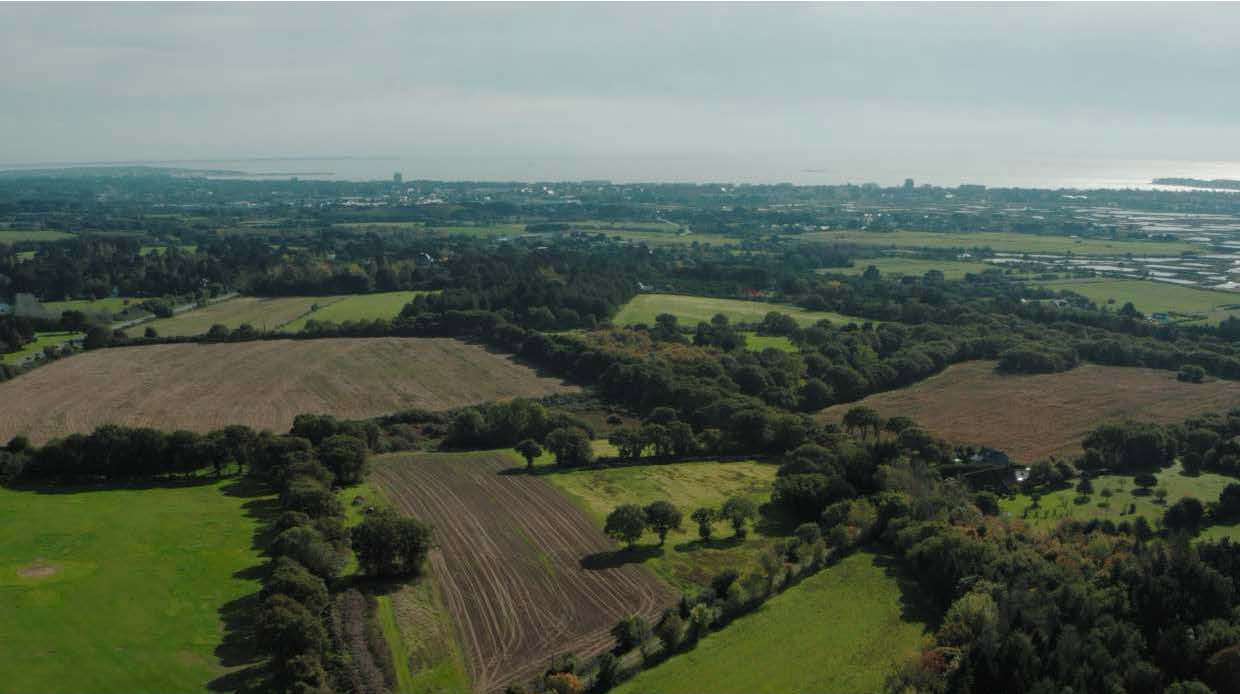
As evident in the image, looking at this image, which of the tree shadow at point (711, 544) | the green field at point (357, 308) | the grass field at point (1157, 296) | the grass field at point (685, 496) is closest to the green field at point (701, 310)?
the green field at point (357, 308)

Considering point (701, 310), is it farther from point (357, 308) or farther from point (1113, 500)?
point (1113, 500)

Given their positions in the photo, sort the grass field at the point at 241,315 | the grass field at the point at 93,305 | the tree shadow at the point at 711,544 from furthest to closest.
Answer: the grass field at the point at 93,305 < the grass field at the point at 241,315 < the tree shadow at the point at 711,544

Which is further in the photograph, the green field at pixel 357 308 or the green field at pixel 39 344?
the green field at pixel 357 308

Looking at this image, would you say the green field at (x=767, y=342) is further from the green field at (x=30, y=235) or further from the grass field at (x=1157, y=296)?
the green field at (x=30, y=235)

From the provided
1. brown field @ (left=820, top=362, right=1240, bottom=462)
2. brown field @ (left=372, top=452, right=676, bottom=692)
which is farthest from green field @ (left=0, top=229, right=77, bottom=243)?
brown field @ (left=820, top=362, right=1240, bottom=462)

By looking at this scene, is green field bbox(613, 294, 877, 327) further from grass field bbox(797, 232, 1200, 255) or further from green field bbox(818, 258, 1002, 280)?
grass field bbox(797, 232, 1200, 255)

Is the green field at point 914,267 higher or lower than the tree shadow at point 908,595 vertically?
higher

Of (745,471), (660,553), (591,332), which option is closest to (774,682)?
(660,553)

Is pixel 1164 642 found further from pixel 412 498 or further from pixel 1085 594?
pixel 412 498
